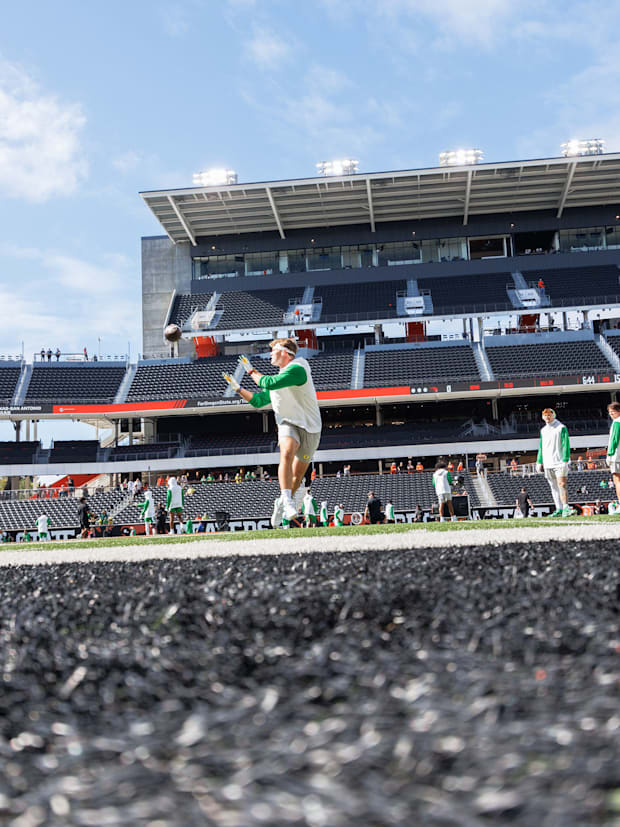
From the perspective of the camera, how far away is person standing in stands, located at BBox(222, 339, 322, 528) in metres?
7.53

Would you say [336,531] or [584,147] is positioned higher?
[584,147]

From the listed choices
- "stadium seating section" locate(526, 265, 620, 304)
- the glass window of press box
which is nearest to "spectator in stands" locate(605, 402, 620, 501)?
"stadium seating section" locate(526, 265, 620, 304)

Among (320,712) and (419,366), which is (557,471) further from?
(419,366)

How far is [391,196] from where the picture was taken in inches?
1901

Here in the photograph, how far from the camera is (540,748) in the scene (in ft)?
2.89

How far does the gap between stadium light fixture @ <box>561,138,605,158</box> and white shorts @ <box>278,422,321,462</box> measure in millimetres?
49458

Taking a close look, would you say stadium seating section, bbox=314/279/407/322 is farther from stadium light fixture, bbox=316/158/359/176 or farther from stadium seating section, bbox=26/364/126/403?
stadium seating section, bbox=26/364/126/403

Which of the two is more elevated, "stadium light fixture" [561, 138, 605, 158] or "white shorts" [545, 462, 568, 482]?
"stadium light fixture" [561, 138, 605, 158]

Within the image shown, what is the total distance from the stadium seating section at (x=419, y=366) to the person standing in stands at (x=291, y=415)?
1353 inches

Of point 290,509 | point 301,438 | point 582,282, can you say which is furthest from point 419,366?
point 290,509

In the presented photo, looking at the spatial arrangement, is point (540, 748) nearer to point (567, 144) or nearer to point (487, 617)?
point (487, 617)

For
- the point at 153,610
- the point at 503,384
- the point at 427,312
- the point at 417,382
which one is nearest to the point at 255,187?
the point at 427,312

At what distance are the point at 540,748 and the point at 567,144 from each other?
186 ft

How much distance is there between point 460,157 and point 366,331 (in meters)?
14.1
